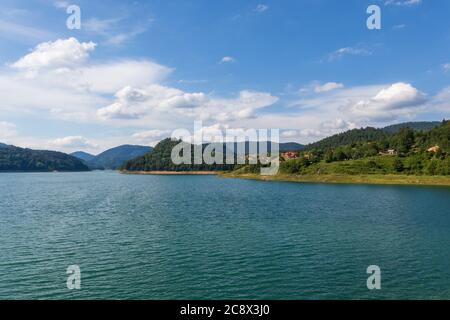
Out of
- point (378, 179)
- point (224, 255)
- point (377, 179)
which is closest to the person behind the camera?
point (224, 255)

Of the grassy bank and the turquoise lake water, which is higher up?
the grassy bank

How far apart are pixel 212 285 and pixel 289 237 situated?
67.1ft

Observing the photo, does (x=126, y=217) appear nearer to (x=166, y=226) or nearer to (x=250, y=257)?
(x=166, y=226)

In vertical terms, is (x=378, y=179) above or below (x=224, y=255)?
above

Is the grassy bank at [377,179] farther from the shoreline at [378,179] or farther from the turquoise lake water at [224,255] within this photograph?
the turquoise lake water at [224,255]

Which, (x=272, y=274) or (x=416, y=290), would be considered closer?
(x=416, y=290)

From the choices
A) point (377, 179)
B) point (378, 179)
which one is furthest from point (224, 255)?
point (377, 179)

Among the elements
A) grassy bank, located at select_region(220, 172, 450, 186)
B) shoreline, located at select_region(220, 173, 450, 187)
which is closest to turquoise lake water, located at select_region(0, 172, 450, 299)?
shoreline, located at select_region(220, 173, 450, 187)

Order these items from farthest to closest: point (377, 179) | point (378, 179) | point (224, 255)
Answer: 1. point (377, 179)
2. point (378, 179)
3. point (224, 255)

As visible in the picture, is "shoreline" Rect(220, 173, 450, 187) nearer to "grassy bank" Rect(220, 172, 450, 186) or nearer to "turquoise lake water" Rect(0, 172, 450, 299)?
"grassy bank" Rect(220, 172, 450, 186)

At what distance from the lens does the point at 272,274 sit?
110ft

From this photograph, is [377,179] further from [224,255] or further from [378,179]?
[224,255]

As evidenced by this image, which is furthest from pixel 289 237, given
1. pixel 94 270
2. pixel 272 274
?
pixel 94 270

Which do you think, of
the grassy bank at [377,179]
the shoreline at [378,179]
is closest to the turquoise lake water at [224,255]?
the shoreline at [378,179]
